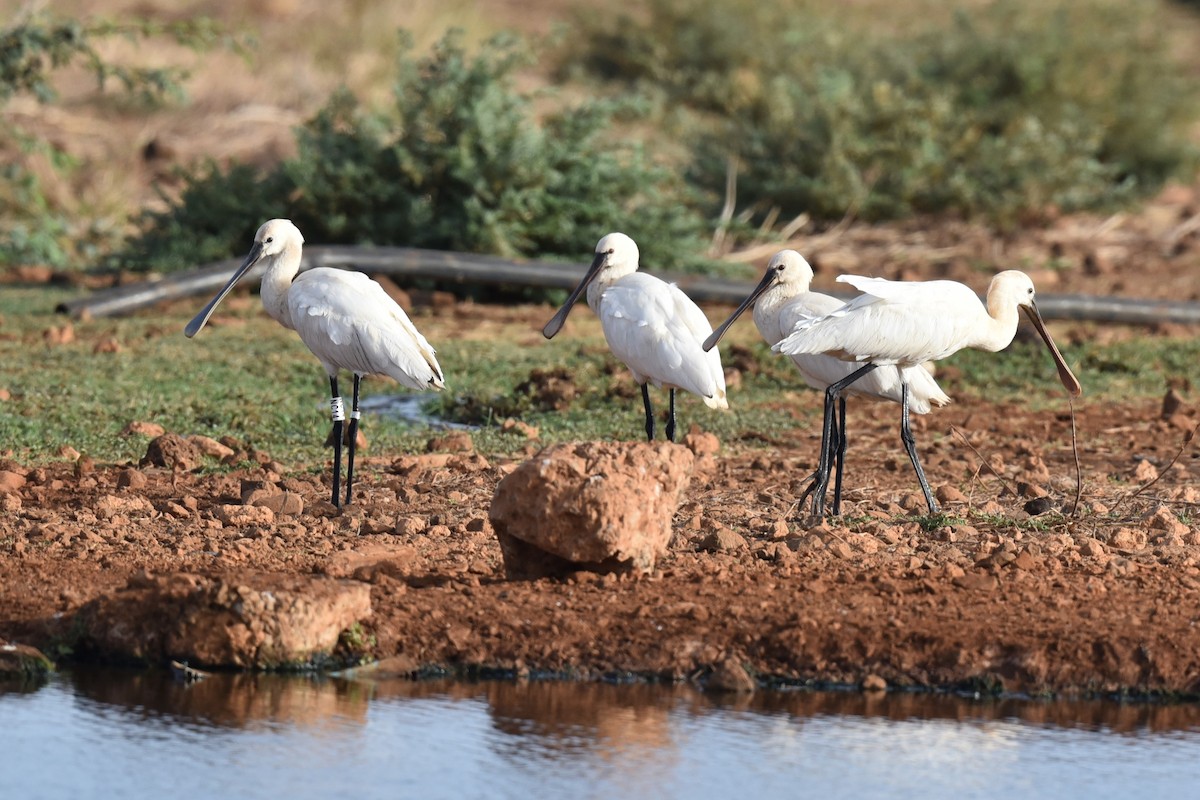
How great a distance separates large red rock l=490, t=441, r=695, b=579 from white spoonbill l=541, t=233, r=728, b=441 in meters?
1.59

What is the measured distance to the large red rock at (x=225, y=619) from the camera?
5.91 meters

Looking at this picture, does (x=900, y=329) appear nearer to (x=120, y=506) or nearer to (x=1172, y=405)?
(x=120, y=506)

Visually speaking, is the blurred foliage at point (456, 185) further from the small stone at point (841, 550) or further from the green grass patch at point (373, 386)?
the small stone at point (841, 550)

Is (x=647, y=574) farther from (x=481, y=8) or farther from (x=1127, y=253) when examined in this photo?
(x=481, y=8)

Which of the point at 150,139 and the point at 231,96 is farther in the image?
the point at 231,96

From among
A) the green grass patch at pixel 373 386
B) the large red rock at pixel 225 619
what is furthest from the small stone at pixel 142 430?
the large red rock at pixel 225 619

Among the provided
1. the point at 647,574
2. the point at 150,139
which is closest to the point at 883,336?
the point at 647,574

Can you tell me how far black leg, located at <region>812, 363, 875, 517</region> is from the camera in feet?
25.1

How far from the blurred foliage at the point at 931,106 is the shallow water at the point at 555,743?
39.1ft

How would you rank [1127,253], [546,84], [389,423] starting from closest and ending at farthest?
[389,423] → [1127,253] → [546,84]

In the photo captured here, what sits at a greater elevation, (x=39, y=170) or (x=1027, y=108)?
(x=1027, y=108)

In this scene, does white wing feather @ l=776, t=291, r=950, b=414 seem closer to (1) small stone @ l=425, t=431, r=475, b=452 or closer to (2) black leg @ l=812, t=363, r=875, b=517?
(2) black leg @ l=812, t=363, r=875, b=517

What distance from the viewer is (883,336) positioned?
7527mm

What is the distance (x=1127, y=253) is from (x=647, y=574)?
12.2 metres
